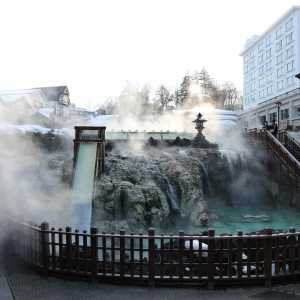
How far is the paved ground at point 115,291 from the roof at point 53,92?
33844mm

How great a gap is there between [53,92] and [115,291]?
3772 centimetres

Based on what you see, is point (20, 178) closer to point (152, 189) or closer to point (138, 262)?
point (152, 189)

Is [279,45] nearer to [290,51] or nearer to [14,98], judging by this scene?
[290,51]

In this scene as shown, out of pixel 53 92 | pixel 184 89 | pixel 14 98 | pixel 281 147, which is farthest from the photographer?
pixel 184 89

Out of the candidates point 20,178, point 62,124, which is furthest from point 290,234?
point 62,124

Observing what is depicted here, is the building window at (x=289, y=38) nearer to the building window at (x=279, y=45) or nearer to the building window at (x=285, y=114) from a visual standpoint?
the building window at (x=279, y=45)

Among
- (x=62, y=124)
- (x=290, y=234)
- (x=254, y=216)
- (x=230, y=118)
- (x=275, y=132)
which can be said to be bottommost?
(x=254, y=216)

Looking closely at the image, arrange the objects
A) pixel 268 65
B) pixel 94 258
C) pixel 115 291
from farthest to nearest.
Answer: pixel 268 65 → pixel 94 258 → pixel 115 291

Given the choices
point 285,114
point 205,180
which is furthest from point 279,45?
point 205,180

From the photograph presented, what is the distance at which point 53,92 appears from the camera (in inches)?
1506

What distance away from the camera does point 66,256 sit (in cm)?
470

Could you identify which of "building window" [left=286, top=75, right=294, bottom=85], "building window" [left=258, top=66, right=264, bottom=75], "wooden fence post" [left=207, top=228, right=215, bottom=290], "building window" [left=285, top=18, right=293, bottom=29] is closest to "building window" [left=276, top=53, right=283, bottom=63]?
"building window" [left=285, top=18, right=293, bottom=29]

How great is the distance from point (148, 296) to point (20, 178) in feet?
28.0

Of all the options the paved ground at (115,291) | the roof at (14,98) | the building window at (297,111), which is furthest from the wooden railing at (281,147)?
the roof at (14,98)
